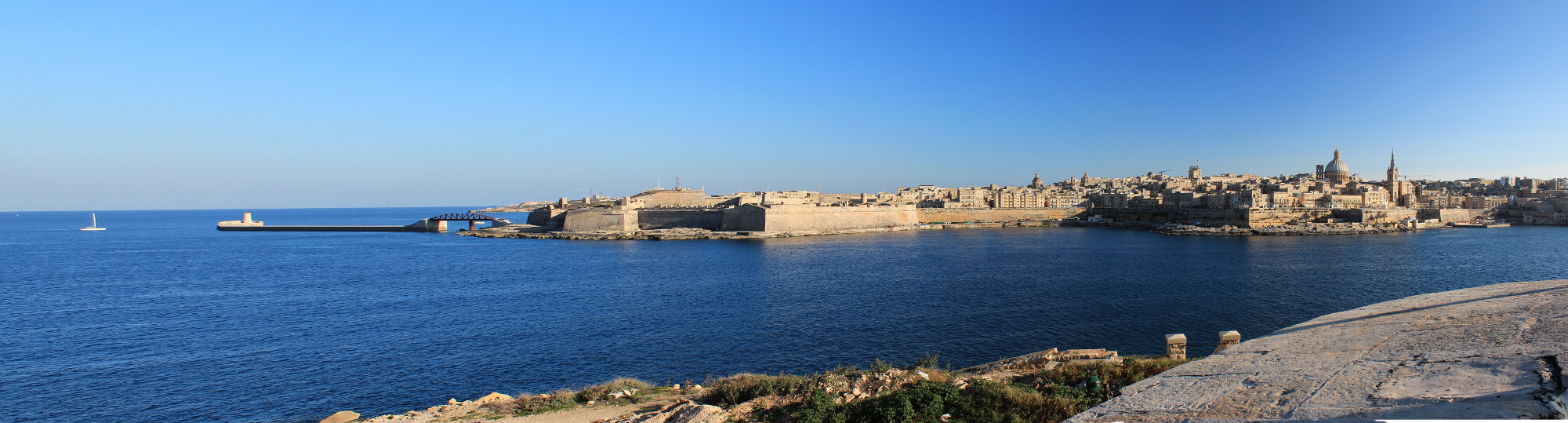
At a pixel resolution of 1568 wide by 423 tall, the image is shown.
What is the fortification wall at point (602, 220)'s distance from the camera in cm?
4978

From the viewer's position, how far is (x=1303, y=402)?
4.83m

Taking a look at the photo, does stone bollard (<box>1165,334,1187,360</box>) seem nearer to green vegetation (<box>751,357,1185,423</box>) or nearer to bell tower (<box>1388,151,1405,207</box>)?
green vegetation (<box>751,357,1185,423</box>)

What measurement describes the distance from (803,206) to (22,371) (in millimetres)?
42438

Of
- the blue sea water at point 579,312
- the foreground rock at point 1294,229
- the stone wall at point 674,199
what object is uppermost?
the stone wall at point 674,199

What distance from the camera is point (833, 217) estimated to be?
52656 mm

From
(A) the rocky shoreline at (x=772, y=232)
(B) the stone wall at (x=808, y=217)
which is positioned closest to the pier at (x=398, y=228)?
(A) the rocky shoreline at (x=772, y=232)

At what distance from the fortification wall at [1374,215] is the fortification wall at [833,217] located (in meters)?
33.7

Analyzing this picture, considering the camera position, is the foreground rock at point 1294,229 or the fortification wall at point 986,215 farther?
the fortification wall at point 986,215

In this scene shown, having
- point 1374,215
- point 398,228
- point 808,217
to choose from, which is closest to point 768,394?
point 808,217

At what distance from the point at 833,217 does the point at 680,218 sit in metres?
11.6

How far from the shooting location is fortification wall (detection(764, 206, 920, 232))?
48.5 m

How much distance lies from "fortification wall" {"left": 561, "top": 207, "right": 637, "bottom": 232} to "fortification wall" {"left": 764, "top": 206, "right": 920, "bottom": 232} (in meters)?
10.3

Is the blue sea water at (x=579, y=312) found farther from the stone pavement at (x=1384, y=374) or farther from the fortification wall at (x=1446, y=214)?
the fortification wall at (x=1446, y=214)

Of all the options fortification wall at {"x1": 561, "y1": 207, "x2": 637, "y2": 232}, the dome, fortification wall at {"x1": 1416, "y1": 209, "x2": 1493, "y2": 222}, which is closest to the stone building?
the dome
